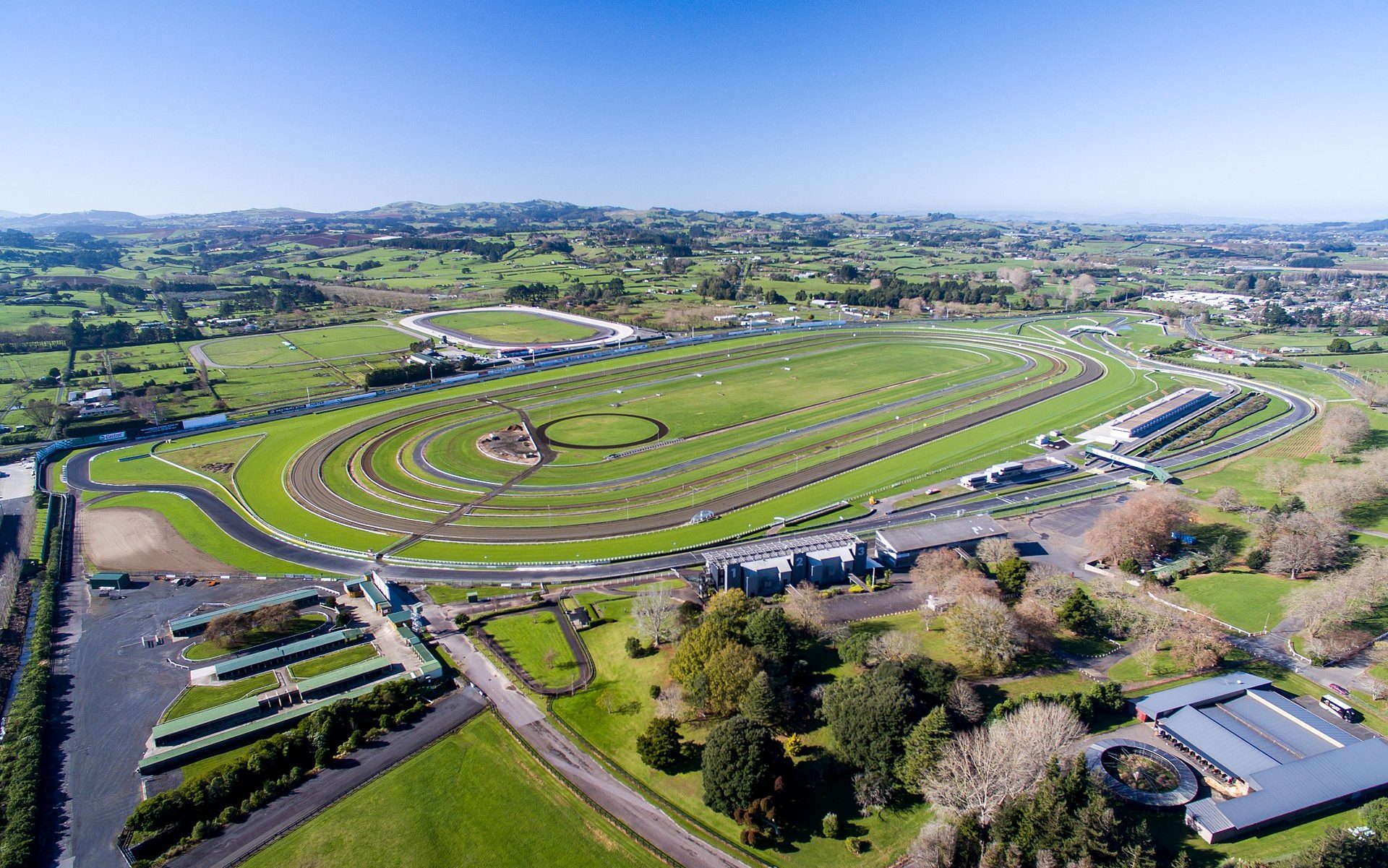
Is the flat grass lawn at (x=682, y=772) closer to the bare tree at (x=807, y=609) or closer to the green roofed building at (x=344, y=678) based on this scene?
the bare tree at (x=807, y=609)

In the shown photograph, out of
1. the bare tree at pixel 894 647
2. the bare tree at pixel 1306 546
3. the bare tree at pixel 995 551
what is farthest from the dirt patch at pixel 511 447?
the bare tree at pixel 1306 546

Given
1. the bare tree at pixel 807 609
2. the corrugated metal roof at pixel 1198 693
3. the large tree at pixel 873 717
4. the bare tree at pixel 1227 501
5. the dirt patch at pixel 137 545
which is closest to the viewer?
the large tree at pixel 873 717

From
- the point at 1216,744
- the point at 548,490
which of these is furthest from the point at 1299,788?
the point at 548,490

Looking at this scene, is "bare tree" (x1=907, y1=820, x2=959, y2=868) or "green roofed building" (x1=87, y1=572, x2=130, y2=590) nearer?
"bare tree" (x1=907, y1=820, x2=959, y2=868)

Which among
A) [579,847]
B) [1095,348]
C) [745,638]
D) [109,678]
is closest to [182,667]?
[109,678]

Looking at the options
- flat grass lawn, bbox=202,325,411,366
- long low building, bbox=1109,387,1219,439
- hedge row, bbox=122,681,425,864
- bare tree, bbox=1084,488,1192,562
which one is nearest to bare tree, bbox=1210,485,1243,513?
bare tree, bbox=1084,488,1192,562

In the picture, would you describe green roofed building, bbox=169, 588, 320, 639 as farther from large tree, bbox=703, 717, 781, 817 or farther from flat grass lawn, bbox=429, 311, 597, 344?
flat grass lawn, bbox=429, 311, 597, 344

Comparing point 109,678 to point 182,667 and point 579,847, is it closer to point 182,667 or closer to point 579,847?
point 182,667
